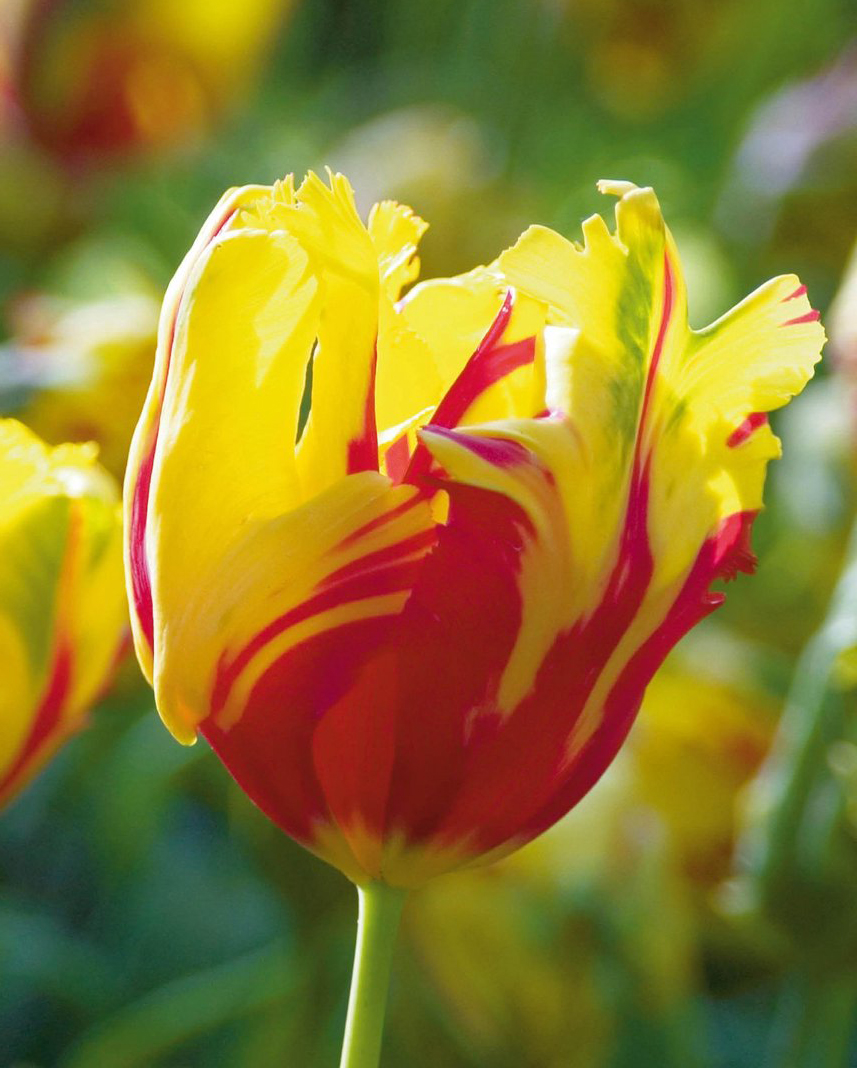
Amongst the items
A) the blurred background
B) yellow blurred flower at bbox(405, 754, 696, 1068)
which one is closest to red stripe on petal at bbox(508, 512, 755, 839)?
the blurred background

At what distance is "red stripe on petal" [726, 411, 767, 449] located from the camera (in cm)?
27

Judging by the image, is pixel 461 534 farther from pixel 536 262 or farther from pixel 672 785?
pixel 672 785

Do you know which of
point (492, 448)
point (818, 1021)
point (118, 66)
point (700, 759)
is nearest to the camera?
point (492, 448)

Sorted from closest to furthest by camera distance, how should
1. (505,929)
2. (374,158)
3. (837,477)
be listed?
(505,929)
(837,477)
(374,158)

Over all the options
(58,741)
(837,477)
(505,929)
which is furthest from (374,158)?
(58,741)

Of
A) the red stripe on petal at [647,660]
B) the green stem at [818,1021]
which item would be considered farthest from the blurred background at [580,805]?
the red stripe on petal at [647,660]

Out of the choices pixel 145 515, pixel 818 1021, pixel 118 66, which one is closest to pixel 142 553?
pixel 145 515

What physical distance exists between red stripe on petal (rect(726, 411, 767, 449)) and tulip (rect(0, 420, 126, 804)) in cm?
12

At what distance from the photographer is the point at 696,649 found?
66 cm

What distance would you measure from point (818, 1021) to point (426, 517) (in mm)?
277

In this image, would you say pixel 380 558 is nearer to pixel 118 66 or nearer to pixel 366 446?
pixel 366 446

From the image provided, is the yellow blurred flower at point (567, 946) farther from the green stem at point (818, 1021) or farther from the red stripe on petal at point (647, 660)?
the red stripe on petal at point (647, 660)

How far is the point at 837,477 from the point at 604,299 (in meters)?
0.41

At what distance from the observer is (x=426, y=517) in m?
0.26
